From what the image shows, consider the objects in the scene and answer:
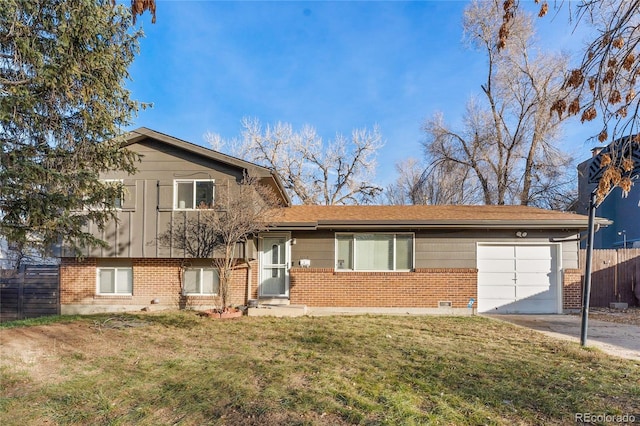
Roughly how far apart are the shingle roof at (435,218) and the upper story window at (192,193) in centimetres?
207

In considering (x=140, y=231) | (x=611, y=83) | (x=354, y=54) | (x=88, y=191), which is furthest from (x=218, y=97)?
(x=611, y=83)

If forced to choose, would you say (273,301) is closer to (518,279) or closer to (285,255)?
(285,255)

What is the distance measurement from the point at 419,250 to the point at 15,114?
9275mm

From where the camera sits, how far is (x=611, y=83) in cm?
340

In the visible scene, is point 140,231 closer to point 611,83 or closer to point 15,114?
point 15,114

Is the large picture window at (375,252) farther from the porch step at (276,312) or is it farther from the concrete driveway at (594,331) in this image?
the concrete driveway at (594,331)

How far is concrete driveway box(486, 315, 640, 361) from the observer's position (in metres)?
6.34

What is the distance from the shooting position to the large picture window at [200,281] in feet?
34.1

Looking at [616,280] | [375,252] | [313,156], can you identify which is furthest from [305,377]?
[313,156]

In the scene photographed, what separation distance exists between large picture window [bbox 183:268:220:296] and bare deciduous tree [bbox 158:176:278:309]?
0.49 metres

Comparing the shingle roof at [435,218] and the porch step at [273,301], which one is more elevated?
the shingle roof at [435,218]

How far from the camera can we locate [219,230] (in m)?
9.19

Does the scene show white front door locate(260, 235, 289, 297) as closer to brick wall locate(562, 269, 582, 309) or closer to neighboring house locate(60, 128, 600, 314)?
neighboring house locate(60, 128, 600, 314)

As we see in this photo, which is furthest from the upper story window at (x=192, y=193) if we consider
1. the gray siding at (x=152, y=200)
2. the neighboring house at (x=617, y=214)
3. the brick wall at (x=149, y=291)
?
the neighboring house at (x=617, y=214)
